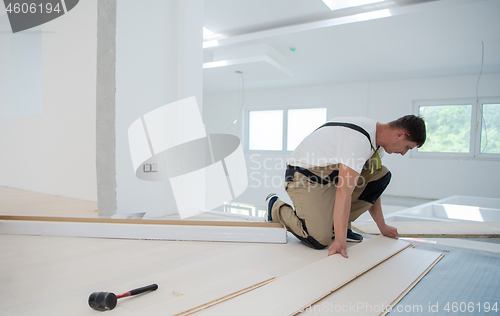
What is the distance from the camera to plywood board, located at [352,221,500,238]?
6.73ft

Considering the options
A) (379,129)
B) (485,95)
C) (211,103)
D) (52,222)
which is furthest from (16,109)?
(485,95)

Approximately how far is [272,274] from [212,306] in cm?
42

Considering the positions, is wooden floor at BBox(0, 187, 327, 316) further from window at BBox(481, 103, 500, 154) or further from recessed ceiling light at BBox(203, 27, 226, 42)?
window at BBox(481, 103, 500, 154)

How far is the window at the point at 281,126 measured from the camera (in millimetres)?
8773

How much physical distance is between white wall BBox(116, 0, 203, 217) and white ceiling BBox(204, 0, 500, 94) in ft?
3.69

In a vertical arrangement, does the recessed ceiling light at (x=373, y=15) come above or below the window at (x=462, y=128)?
above

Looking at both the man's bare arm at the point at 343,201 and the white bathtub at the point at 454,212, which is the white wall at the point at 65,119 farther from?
the white bathtub at the point at 454,212

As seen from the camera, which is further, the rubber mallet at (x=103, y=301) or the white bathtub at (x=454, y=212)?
the white bathtub at (x=454, y=212)

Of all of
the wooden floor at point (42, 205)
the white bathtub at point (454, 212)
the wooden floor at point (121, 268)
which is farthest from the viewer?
the white bathtub at point (454, 212)

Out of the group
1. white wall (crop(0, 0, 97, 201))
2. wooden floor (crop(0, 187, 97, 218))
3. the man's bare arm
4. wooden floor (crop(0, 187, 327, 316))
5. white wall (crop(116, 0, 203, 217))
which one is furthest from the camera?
white wall (crop(0, 0, 97, 201))

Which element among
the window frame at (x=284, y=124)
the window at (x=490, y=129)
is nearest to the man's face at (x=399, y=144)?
the window at (x=490, y=129)

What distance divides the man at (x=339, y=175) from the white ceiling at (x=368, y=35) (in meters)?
2.66

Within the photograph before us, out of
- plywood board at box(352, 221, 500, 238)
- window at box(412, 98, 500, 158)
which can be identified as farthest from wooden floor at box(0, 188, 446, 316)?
window at box(412, 98, 500, 158)

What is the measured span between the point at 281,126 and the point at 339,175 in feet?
25.5
